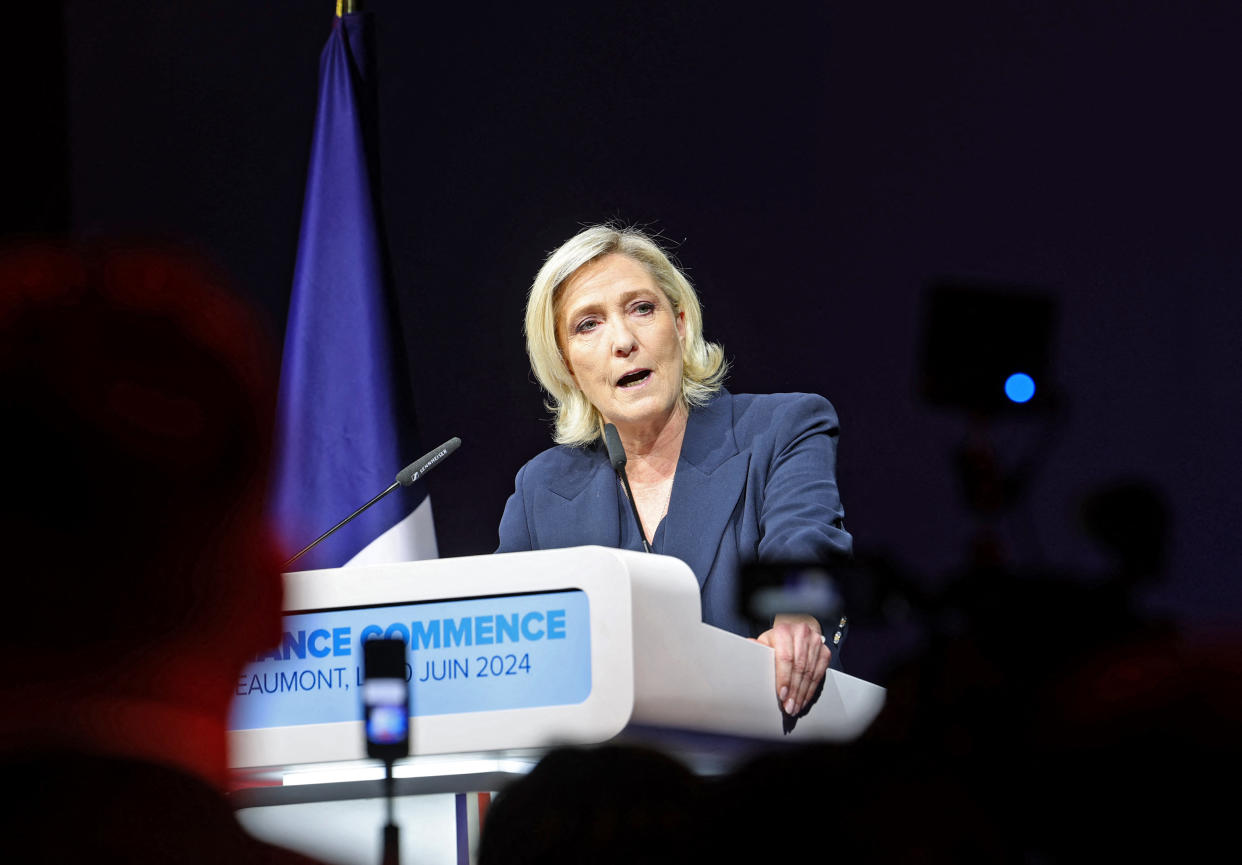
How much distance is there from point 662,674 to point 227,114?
128 inches

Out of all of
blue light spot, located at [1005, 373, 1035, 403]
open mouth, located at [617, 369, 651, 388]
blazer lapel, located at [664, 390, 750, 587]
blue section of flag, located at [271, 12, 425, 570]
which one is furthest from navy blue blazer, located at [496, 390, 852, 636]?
blue section of flag, located at [271, 12, 425, 570]

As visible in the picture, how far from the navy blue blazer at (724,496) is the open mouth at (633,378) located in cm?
11

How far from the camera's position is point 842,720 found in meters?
1.54

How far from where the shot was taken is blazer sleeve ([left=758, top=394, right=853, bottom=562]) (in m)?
1.84

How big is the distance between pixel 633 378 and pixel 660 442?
4.9 inches

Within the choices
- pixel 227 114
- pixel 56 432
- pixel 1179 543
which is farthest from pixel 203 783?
pixel 227 114

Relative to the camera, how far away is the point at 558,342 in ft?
8.04

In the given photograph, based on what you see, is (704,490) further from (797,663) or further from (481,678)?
(481,678)

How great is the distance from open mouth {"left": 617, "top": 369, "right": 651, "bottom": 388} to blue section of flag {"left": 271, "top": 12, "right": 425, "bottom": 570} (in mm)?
965

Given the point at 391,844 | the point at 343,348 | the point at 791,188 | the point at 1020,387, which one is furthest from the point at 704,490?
the point at 791,188

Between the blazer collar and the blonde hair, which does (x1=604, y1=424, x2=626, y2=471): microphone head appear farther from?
the blonde hair

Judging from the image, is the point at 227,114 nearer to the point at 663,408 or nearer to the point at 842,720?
the point at 663,408

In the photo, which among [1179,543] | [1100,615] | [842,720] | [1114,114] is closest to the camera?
[1100,615]

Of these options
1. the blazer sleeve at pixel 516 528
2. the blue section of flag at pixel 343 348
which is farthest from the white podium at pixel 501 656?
the blue section of flag at pixel 343 348
